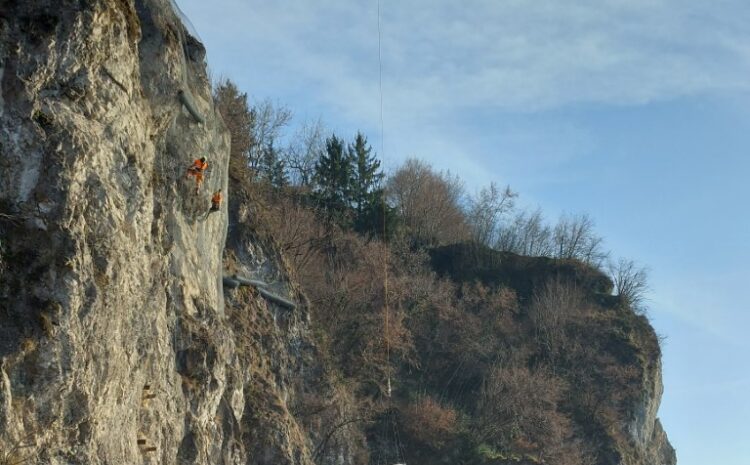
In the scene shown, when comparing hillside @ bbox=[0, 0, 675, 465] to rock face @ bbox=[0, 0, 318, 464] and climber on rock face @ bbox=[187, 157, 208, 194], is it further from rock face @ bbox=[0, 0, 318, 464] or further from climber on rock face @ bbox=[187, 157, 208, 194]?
climber on rock face @ bbox=[187, 157, 208, 194]

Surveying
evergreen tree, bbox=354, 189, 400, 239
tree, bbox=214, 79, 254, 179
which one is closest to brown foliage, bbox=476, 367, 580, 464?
evergreen tree, bbox=354, 189, 400, 239

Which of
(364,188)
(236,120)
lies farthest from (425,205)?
(236,120)

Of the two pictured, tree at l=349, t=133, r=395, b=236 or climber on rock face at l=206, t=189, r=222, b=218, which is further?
tree at l=349, t=133, r=395, b=236

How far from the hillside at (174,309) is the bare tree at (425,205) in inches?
518

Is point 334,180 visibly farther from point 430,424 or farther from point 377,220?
point 430,424

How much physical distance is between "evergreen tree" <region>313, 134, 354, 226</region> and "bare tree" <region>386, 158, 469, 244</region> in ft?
15.1

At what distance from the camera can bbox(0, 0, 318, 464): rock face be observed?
14.6 m

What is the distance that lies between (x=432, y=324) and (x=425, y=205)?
13.9 metres

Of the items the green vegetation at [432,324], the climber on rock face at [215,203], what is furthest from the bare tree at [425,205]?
the climber on rock face at [215,203]

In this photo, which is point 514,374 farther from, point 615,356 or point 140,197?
point 140,197

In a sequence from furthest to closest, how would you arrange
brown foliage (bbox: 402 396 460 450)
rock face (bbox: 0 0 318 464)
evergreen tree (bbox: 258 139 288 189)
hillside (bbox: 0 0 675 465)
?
evergreen tree (bbox: 258 139 288 189), brown foliage (bbox: 402 396 460 450), hillside (bbox: 0 0 675 465), rock face (bbox: 0 0 318 464)

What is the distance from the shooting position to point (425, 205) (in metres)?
63.7

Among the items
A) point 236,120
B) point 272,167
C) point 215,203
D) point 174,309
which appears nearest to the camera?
point 174,309

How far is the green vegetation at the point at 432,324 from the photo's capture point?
42.3m
